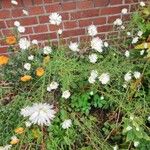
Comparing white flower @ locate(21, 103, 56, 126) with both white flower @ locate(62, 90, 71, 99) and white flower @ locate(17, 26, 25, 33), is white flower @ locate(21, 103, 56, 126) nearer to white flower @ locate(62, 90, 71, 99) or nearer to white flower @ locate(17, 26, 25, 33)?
white flower @ locate(62, 90, 71, 99)

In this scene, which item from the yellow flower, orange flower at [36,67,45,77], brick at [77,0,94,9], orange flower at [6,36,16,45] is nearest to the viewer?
the yellow flower

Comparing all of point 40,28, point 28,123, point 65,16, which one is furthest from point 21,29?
point 28,123

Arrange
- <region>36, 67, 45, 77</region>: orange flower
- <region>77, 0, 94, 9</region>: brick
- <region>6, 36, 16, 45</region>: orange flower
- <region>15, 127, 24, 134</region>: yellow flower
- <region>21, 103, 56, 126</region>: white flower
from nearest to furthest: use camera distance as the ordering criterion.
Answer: <region>21, 103, 56, 126</region>: white flower, <region>15, 127, 24, 134</region>: yellow flower, <region>36, 67, 45, 77</region>: orange flower, <region>6, 36, 16, 45</region>: orange flower, <region>77, 0, 94, 9</region>: brick

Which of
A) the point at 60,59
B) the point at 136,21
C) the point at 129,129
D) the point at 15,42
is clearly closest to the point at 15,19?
the point at 15,42

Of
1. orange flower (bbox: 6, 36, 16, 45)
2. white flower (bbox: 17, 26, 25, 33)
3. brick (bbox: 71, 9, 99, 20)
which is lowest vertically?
orange flower (bbox: 6, 36, 16, 45)

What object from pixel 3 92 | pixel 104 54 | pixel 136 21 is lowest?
pixel 3 92

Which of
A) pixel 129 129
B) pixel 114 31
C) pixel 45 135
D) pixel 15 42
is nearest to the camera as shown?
pixel 129 129

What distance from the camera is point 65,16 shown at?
3307mm

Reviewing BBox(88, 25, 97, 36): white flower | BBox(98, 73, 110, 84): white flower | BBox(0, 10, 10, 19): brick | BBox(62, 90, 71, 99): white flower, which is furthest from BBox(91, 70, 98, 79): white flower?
BBox(0, 10, 10, 19): brick

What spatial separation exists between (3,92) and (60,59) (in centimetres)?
58

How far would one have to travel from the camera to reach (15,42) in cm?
317

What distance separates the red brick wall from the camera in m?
3.21

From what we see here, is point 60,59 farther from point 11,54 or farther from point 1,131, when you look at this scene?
point 1,131

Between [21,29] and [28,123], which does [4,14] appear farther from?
[28,123]
